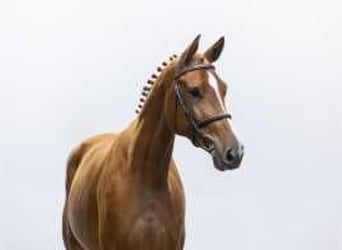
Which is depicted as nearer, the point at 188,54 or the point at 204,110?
the point at 204,110

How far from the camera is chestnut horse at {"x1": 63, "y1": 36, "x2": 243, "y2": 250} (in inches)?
300

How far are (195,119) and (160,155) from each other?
2.41 feet

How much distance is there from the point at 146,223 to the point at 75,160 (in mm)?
2924

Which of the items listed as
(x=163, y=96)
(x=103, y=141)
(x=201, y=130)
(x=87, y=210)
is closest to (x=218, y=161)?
(x=201, y=130)

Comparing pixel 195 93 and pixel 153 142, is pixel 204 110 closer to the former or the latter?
pixel 195 93

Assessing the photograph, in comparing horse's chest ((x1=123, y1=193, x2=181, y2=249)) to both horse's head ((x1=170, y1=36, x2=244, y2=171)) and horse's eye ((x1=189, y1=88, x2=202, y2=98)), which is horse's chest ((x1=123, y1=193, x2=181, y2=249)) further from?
horse's eye ((x1=189, y1=88, x2=202, y2=98))

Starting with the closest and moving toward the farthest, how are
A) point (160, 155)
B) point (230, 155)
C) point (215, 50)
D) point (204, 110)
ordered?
point (230, 155), point (204, 110), point (215, 50), point (160, 155)

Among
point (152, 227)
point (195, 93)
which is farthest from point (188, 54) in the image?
point (152, 227)

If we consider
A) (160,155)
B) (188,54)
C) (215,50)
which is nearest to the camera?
(188,54)

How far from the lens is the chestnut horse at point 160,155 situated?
7.63m

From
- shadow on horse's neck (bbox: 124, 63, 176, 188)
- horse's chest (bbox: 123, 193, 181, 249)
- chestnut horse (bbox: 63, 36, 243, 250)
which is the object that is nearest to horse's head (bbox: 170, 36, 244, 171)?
chestnut horse (bbox: 63, 36, 243, 250)

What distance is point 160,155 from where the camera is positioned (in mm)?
8320

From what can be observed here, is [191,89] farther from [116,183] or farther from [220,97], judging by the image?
[116,183]

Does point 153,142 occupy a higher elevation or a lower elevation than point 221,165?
higher
